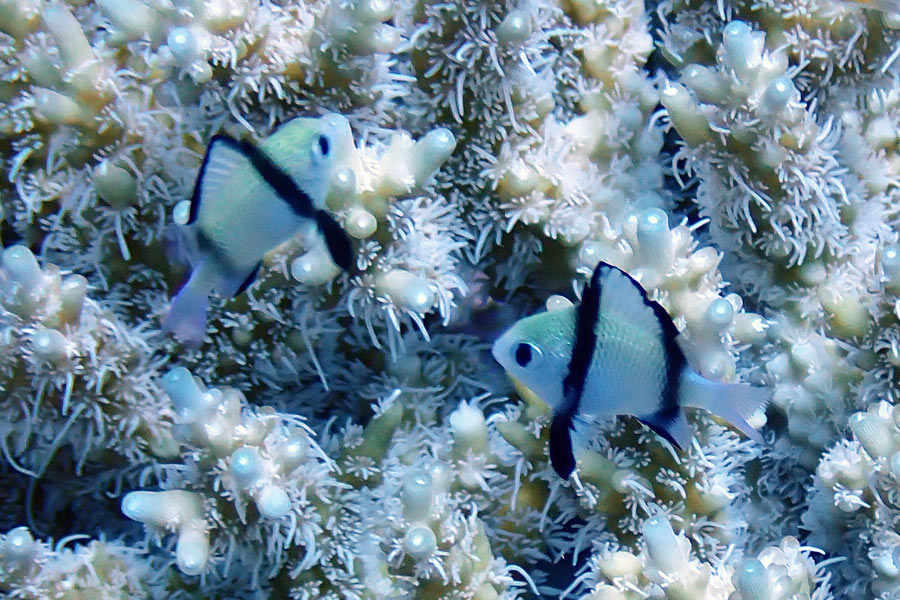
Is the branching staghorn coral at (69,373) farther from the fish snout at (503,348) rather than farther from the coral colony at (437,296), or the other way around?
the fish snout at (503,348)

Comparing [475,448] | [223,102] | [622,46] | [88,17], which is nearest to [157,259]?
[223,102]

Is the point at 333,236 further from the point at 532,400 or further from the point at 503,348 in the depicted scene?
the point at 532,400

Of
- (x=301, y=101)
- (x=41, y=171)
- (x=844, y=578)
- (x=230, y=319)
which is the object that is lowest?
(x=844, y=578)

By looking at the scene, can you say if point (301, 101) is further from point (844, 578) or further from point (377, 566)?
point (844, 578)

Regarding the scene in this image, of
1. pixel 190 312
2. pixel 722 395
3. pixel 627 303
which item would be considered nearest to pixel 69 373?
pixel 190 312

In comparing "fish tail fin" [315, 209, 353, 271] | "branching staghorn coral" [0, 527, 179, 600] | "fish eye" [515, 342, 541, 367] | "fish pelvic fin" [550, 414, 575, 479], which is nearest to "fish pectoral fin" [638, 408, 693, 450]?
"fish pelvic fin" [550, 414, 575, 479]

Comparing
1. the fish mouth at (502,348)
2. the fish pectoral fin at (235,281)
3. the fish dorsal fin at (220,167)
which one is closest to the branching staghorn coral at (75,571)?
the fish pectoral fin at (235,281)
